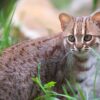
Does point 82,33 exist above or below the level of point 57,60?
above

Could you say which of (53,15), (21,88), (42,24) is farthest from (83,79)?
(53,15)

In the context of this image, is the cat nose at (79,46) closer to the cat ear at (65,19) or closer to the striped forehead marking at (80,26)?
the striped forehead marking at (80,26)

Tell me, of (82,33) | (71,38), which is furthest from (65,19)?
(82,33)

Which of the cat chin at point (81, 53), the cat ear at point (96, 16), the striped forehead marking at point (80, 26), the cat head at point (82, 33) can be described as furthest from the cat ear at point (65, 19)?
the cat chin at point (81, 53)

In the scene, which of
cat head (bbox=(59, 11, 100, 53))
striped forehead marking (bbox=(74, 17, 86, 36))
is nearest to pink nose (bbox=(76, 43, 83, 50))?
cat head (bbox=(59, 11, 100, 53))

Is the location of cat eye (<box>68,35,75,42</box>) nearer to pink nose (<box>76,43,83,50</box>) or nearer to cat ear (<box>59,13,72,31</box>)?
pink nose (<box>76,43,83,50</box>)

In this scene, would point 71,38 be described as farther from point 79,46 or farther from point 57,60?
point 57,60

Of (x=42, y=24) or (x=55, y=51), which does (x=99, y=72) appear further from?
(x=42, y=24)
